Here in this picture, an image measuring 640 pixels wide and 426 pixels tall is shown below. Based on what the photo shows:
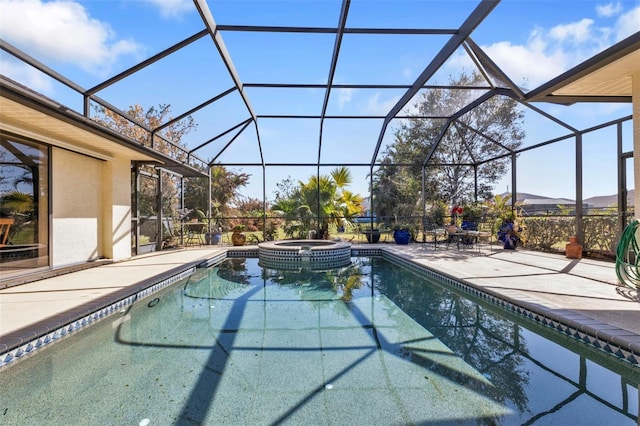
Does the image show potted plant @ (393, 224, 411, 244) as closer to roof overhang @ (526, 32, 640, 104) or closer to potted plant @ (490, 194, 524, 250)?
potted plant @ (490, 194, 524, 250)

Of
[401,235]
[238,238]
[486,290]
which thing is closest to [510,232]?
[401,235]

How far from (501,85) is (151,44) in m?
6.97

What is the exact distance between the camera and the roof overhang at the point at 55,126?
133 inches

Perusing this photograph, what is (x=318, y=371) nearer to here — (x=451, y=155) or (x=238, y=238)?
(x=238, y=238)

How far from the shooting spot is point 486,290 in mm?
4375

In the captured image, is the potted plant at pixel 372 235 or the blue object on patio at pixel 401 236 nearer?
Result: the blue object on patio at pixel 401 236

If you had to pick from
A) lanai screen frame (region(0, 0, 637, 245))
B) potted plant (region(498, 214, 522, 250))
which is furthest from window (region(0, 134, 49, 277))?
potted plant (region(498, 214, 522, 250))

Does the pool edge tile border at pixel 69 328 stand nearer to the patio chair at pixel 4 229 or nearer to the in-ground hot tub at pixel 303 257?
the patio chair at pixel 4 229

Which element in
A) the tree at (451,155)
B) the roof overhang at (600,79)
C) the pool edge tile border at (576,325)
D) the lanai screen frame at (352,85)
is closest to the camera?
the pool edge tile border at (576,325)

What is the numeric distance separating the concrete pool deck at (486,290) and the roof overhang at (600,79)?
2914 mm

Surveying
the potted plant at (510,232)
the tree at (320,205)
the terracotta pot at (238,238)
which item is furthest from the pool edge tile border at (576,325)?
the terracotta pot at (238,238)

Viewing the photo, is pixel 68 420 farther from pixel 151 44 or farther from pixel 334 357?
pixel 151 44

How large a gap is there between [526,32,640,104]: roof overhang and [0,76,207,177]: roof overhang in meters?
6.61

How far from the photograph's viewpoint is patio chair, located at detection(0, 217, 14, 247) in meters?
4.44
